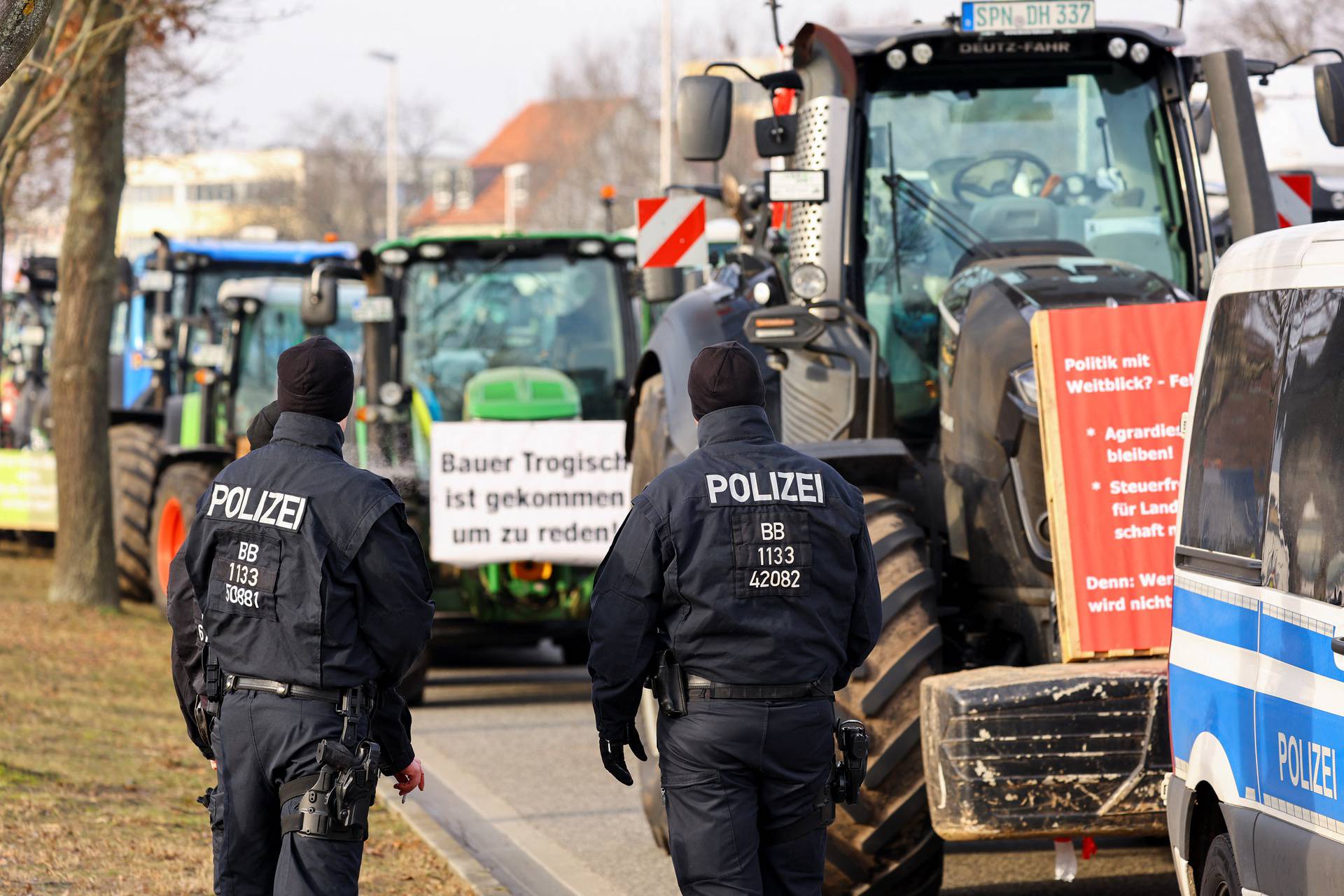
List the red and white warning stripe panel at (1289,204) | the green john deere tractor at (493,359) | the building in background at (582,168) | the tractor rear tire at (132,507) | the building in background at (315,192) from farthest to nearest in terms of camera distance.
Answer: the building in background at (315,192)
the building in background at (582,168)
the tractor rear tire at (132,507)
the green john deere tractor at (493,359)
the red and white warning stripe panel at (1289,204)

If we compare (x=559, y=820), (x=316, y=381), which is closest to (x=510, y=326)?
(x=559, y=820)

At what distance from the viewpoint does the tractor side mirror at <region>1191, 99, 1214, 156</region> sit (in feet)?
24.7

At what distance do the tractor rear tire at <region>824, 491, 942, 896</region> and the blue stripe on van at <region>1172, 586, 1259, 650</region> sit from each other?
1005 mm

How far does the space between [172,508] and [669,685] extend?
36.6 ft

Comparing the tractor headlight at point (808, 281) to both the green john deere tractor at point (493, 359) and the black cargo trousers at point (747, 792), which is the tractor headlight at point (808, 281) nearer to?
the black cargo trousers at point (747, 792)

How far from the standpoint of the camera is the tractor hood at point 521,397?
1188cm

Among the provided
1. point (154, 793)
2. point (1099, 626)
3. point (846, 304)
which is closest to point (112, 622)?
point (154, 793)

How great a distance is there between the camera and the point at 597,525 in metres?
11.5

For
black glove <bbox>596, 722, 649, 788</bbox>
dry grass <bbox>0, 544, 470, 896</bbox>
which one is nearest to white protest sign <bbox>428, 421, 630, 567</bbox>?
dry grass <bbox>0, 544, 470, 896</bbox>

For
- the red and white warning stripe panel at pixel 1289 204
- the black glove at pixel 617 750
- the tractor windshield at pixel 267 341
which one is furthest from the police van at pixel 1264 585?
the tractor windshield at pixel 267 341

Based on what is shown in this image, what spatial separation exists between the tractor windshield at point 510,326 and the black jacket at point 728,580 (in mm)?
7699

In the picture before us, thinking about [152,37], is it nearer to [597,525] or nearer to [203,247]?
[203,247]

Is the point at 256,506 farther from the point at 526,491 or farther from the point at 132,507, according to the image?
the point at 132,507

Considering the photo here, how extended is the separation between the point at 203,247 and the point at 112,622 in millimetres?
4591
